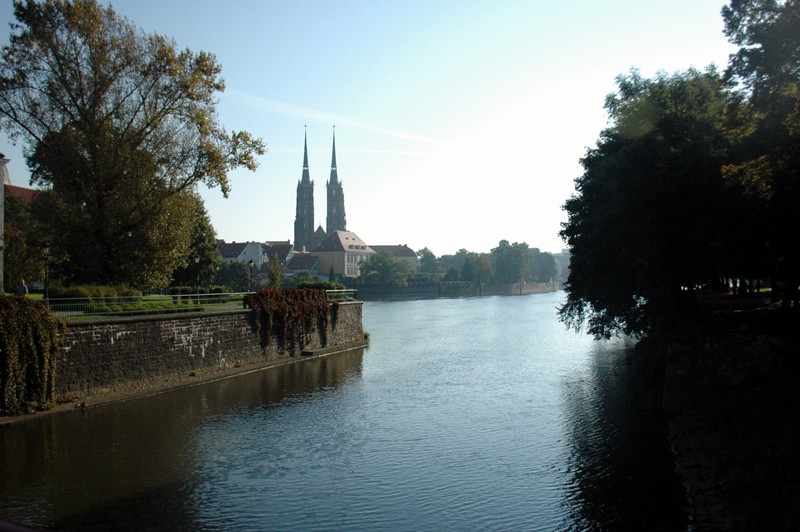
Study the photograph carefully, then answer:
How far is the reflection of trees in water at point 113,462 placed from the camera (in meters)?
11.6

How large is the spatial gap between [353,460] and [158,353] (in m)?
11.3

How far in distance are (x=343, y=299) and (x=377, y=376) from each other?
13200 mm

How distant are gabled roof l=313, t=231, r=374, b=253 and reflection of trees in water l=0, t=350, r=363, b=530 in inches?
5183

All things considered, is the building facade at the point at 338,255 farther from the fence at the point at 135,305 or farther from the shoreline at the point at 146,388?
the shoreline at the point at 146,388

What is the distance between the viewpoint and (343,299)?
40.9 meters

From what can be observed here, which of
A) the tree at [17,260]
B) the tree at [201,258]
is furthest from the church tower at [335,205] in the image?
the tree at [17,260]

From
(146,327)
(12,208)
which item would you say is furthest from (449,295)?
(146,327)

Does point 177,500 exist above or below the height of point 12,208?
below

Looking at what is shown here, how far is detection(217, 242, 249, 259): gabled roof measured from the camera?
130750mm

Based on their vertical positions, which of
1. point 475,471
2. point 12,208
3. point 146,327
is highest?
point 12,208

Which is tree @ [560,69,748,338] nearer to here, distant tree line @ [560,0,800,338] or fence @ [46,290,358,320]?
distant tree line @ [560,0,800,338]

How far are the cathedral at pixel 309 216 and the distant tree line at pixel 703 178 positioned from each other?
151824mm

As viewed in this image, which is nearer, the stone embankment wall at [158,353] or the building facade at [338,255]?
the stone embankment wall at [158,353]

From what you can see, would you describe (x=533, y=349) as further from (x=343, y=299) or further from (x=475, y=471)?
(x=475, y=471)
